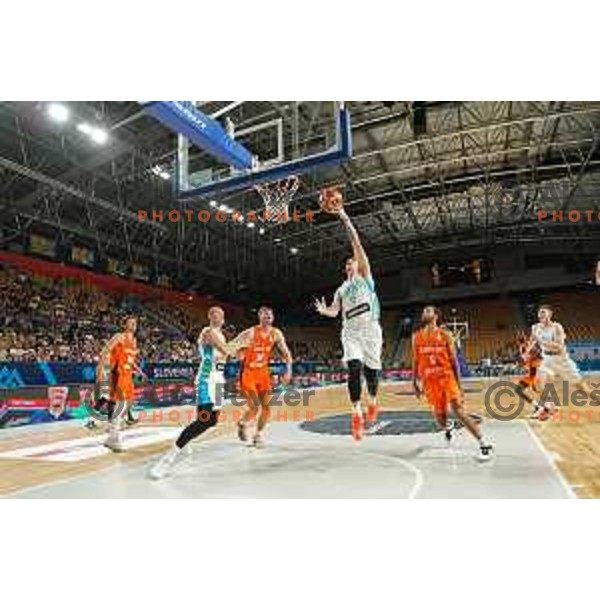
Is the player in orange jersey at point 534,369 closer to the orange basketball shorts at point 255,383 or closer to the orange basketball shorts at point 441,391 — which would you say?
the orange basketball shorts at point 441,391

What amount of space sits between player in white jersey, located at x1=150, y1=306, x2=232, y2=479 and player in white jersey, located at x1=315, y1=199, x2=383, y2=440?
1.17m

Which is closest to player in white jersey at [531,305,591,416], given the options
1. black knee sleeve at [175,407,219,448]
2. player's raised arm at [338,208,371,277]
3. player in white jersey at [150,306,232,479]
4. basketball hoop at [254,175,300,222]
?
player's raised arm at [338,208,371,277]

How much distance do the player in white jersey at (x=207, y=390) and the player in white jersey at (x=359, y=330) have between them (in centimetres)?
117

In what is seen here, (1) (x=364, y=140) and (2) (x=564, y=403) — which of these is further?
(1) (x=364, y=140)

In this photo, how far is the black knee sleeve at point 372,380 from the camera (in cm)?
583

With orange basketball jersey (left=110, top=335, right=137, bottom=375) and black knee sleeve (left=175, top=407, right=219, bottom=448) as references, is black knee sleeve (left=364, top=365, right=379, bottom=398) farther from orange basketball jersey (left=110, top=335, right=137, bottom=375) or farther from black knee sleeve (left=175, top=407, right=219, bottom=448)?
orange basketball jersey (left=110, top=335, right=137, bottom=375)

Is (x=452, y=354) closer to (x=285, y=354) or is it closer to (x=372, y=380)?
(x=372, y=380)

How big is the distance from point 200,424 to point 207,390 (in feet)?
1.16

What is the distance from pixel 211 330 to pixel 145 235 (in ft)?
59.2

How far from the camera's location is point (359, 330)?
5.96 m

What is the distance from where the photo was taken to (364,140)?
16422 millimetres

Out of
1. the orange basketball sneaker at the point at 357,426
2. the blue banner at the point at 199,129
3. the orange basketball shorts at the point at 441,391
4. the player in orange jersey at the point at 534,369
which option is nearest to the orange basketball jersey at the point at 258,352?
the orange basketball sneaker at the point at 357,426
